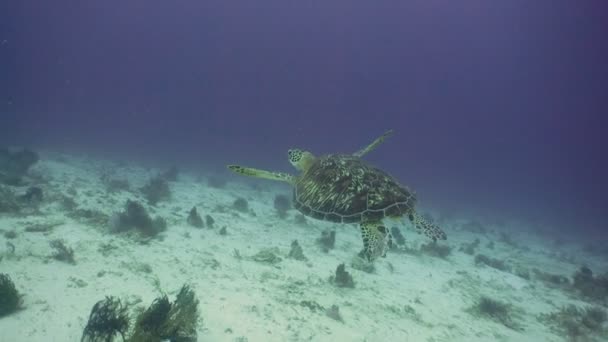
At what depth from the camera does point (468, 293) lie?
1024 cm

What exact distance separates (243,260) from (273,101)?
12388 centimetres

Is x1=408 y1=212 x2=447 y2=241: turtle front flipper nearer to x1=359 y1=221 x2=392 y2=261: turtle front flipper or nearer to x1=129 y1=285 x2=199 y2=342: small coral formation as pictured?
x1=359 y1=221 x2=392 y2=261: turtle front flipper

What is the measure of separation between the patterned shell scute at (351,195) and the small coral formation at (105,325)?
399 centimetres

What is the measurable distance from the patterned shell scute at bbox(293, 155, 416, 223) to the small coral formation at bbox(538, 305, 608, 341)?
7610 mm

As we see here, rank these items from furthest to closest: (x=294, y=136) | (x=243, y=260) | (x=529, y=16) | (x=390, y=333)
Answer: (x=294, y=136)
(x=529, y=16)
(x=243, y=260)
(x=390, y=333)

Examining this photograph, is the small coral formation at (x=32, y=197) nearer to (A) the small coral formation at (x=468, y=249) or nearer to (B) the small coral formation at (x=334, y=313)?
(B) the small coral formation at (x=334, y=313)

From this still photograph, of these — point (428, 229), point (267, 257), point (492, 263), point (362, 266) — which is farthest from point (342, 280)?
point (492, 263)

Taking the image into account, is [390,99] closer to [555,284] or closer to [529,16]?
[529,16]

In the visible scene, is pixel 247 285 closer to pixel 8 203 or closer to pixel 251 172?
pixel 251 172

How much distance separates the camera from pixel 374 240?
5.16m

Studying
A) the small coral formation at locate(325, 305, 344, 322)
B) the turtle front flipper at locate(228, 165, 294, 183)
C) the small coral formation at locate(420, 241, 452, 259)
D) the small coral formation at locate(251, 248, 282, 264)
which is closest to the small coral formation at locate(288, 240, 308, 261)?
the small coral formation at locate(251, 248, 282, 264)

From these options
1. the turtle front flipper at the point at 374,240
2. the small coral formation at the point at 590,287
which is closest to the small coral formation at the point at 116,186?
the turtle front flipper at the point at 374,240

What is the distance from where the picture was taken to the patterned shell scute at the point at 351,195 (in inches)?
210

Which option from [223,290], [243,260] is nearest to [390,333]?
[223,290]
